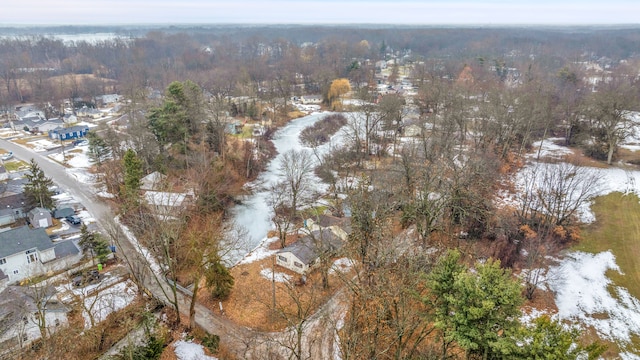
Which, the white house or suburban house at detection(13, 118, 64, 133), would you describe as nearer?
the white house

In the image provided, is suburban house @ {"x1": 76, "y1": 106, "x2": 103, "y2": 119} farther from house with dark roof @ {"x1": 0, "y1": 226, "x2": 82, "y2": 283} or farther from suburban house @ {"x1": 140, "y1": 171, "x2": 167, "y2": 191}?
house with dark roof @ {"x1": 0, "y1": 226, "x2": 82, "y2": 283}

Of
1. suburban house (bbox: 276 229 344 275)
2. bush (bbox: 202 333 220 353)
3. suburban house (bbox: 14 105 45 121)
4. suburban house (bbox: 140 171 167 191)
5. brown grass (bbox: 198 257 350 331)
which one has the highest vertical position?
suburban house (bbox: 14 105 45 121)

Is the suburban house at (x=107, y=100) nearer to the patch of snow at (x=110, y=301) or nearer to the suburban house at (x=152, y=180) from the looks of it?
the suburban house at (x=152, y=180)

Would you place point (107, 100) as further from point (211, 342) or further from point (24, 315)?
point (211, 342)

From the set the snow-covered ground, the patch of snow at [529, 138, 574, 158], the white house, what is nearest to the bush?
the white house

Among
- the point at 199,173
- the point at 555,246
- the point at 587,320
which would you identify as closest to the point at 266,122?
the point at 199,173

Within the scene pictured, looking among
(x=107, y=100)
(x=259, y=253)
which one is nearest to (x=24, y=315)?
(x=259, y=253)

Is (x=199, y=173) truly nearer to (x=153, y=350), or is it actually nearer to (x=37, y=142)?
(x=153, y=350)

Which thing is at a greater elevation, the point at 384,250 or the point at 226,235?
the point at 384,250
